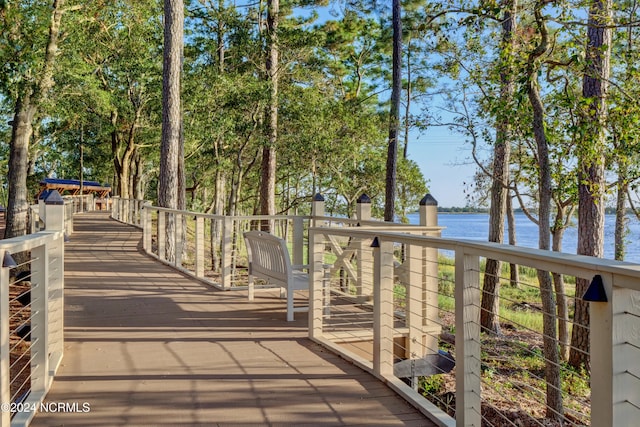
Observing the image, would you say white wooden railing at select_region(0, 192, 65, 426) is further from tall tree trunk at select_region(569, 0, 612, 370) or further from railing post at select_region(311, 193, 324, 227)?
tall tree trunk at select_region(569, 0, 612, 370)

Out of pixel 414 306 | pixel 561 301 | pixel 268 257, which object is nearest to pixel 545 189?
pixel 414 306

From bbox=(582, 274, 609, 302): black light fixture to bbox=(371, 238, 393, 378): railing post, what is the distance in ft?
6.38

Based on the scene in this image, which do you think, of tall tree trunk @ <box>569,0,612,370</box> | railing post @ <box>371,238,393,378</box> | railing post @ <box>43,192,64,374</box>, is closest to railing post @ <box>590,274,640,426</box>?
railing post @ <box>371,238,393,378</box>

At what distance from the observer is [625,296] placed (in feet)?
6.04

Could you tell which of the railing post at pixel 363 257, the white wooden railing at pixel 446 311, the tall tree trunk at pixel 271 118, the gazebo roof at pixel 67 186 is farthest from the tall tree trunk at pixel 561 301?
the gazebo roof at pixel 67 186

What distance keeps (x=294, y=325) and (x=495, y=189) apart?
27.8 ft

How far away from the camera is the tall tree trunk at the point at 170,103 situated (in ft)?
38.9

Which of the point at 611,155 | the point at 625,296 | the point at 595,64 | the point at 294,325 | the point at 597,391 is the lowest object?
the point at 294,325

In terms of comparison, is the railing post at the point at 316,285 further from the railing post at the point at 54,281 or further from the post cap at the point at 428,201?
the railing post at the point at 54,281

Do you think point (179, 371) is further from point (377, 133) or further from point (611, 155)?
point (377, 133)

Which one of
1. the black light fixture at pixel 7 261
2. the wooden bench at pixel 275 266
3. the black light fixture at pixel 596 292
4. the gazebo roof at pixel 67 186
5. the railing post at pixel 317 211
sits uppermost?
the gazebo roof at pixel 67 186

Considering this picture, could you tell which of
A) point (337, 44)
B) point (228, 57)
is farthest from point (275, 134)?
point (337, 44)

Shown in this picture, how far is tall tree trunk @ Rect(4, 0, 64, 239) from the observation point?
10.1 metres

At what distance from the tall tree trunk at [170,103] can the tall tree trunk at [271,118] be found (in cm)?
393
